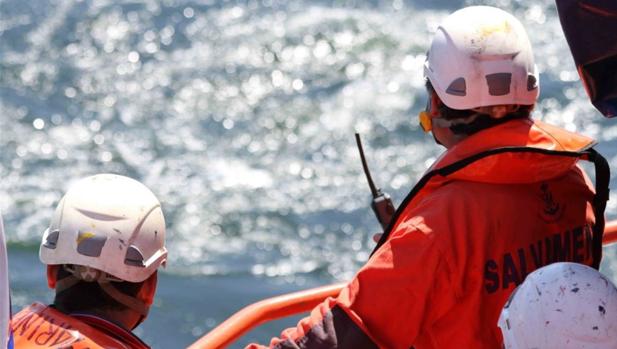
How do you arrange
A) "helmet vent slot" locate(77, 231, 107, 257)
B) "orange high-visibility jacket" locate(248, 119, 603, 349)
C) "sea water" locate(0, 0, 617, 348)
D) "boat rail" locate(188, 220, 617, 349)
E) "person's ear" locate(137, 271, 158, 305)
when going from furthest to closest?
"sea water" locate(0, 0, 617, 348) → "boat rail" locate(188, 220, 617, 349) → "person's ear" locate(137, 271, 158, 305) → "helmet vent slot" locate(77, 231, 107, 257) → "orange high-visibility jacket" locate(248, 119, 603, 349)

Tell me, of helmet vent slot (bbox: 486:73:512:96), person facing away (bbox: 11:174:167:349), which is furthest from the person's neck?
helmet vent slot (bbox: 486:73:512:96)

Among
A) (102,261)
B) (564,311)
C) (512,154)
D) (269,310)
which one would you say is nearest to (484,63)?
(512,154)

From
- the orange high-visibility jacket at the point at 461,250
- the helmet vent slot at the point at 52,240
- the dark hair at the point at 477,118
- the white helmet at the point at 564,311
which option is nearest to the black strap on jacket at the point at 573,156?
the orange high-visibility jacket at the point at 461,250

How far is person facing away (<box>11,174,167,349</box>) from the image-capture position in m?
3.38

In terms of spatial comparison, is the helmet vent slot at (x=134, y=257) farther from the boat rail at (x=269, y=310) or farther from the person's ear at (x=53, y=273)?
the boat rail at (x=269, y=310)

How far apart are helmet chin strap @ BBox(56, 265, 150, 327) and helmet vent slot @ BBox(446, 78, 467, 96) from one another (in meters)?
0.96

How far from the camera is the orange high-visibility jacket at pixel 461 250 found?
336 centimetres

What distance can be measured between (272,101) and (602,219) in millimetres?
9605

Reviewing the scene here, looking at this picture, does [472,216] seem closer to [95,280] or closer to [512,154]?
[512,154]

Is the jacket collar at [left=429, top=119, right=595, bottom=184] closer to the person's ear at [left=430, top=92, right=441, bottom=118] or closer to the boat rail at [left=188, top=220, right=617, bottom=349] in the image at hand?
the person's ear at [left=430, top=92, right=441, bottom=118]

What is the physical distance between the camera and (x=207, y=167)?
12.3 meters

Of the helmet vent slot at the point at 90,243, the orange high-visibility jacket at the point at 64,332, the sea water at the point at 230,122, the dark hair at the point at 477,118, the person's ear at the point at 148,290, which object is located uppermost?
the dark hair at the point at 477,118

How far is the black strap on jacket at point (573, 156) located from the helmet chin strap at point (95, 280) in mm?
626

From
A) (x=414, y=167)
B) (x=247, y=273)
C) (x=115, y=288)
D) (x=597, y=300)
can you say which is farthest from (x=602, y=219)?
(x=414, y=167)
